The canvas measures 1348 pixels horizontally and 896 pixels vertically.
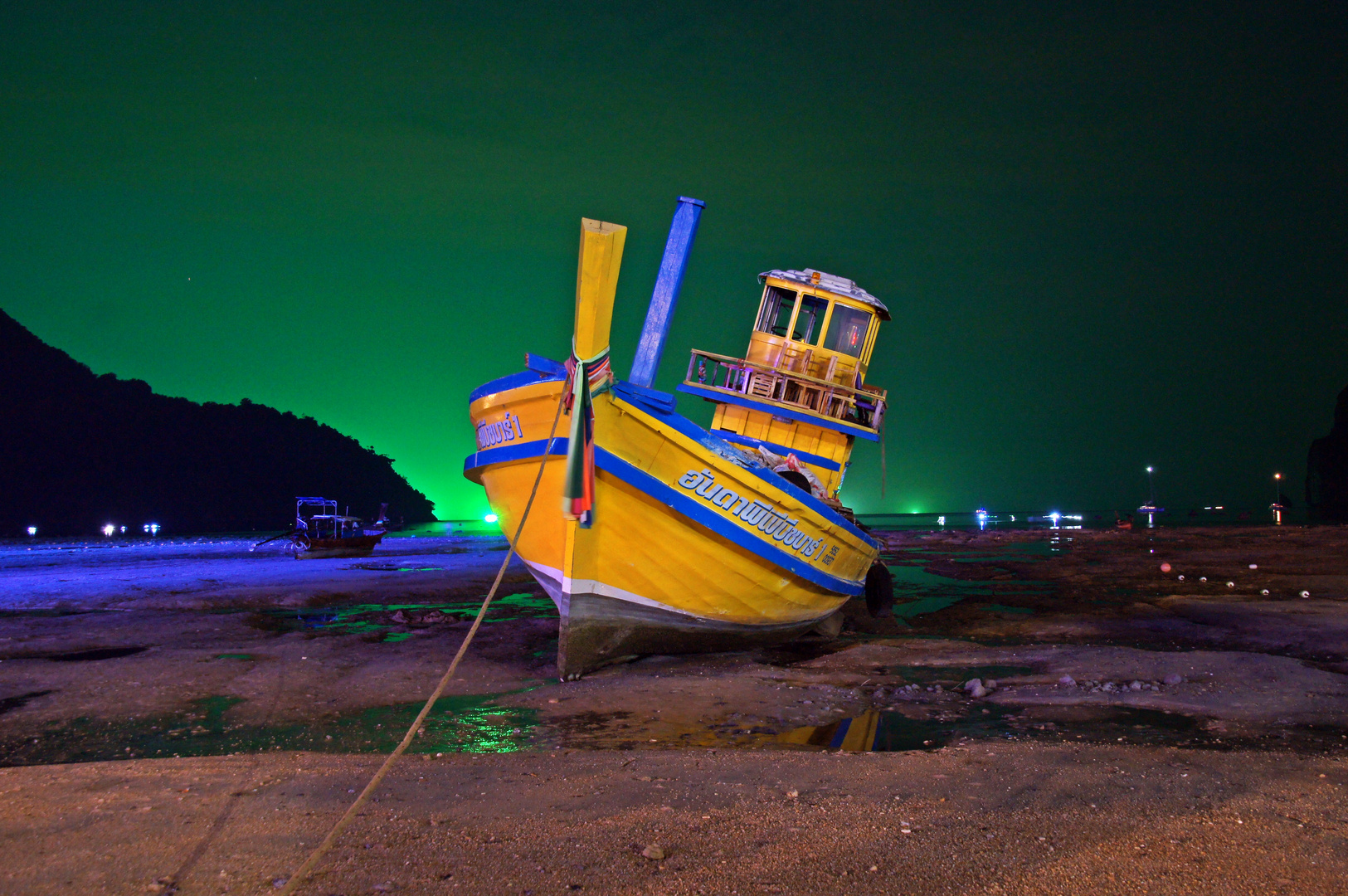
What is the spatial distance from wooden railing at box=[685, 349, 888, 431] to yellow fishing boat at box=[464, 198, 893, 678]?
1.35 metres

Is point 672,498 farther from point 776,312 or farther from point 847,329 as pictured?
point 847,329

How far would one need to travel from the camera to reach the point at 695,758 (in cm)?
530

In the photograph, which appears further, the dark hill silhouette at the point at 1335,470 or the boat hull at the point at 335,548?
the dark hill silhouette at the point at 1335,470

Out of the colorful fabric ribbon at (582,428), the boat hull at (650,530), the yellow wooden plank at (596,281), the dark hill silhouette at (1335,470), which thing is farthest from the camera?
the dark hill silhouette at (1335,470)

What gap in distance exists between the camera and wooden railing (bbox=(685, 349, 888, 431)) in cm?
1268

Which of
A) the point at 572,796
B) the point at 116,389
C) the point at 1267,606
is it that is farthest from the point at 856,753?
the point at 116,389

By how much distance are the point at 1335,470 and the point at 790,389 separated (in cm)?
11486

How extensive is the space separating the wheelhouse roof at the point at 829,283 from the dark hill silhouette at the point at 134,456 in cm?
7426

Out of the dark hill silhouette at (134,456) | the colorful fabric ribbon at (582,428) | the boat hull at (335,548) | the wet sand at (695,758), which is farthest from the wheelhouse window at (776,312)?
the dark hill silhouette at (134,456)

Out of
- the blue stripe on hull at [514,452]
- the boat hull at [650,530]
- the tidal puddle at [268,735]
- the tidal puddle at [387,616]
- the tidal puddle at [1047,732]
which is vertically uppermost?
the blue stripe on hull at [514,452]

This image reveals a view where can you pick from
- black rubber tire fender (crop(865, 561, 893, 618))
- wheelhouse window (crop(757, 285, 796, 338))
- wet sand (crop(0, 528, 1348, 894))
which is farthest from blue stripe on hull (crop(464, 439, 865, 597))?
wheelhouse window (crop(757, 285, 796, 338))

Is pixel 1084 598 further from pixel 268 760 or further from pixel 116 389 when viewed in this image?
pixel 116 389

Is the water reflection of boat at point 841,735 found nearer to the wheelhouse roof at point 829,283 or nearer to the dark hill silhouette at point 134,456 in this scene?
the wheelhouse roof at point 829,283

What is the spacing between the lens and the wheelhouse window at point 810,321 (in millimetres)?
13336
